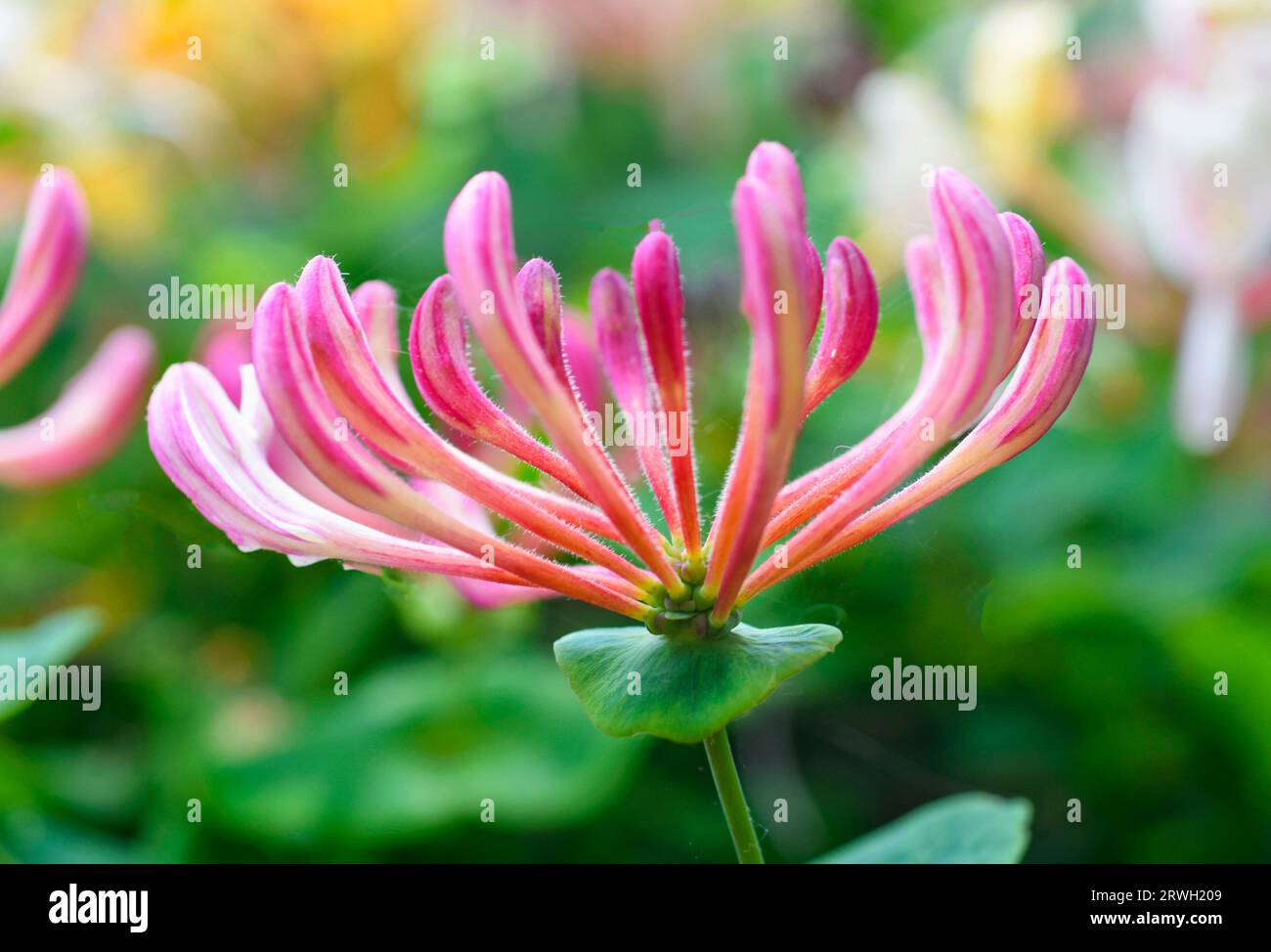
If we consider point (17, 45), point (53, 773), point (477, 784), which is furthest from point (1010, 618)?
point (17, 45)

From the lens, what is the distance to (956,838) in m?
0.47

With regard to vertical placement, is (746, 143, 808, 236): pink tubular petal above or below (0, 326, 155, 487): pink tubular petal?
above

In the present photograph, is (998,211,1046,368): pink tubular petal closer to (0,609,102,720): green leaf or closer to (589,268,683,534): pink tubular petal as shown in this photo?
(589,268,683,534): pink tubular petal

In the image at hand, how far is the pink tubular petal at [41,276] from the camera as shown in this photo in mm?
525

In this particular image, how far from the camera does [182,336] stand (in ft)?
4.20

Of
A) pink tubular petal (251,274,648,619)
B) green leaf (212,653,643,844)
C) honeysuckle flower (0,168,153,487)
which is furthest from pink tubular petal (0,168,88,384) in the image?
green leaf (212,653,643,844)

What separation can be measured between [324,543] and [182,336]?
3.21 ft

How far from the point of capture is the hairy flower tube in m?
0.34

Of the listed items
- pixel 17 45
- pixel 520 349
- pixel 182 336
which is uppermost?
pixel 17 45

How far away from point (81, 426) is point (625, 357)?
0.37 metres

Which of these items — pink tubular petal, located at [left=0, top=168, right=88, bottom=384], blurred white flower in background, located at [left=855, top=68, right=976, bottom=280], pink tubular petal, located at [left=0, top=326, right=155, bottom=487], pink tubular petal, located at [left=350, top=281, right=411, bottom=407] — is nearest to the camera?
pink tubular petal, located at [left=350, top=281, right=411, bottom=407]

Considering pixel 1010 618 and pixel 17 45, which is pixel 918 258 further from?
pixel 17 45

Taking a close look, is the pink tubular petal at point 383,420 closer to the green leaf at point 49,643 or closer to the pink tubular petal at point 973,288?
the pink tubular petal at point 973,288
